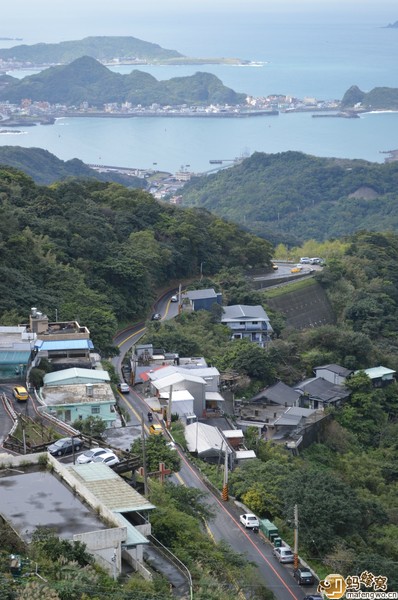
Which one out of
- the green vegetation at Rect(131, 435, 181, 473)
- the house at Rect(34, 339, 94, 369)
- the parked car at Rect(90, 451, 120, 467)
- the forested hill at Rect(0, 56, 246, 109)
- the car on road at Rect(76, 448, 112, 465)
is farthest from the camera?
the forested hill at Rect(0, 56, 246, 109)

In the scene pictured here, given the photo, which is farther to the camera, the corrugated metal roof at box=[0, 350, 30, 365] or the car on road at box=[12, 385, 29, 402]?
the corrugated metal roof at box=[0, 350, 30, 365]

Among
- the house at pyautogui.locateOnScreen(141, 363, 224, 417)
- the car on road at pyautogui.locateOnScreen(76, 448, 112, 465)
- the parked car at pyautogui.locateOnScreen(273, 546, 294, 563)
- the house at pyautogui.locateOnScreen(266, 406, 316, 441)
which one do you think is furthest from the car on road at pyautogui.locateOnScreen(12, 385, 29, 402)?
the house at pyautogui.locateOnScreen(266, 406, 316, 441)

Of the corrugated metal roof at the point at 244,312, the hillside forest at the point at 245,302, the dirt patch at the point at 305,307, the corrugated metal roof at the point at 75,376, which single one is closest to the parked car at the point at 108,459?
the hillside forest at the point at 245,302

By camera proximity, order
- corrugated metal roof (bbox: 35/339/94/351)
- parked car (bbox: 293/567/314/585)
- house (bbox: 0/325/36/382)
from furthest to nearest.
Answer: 1. corrugated metal roof (bbox: 35/339/94/351)
2. house (bbox: 0/325/36/382)
3. parked car (bbox: 293/567/314/585)

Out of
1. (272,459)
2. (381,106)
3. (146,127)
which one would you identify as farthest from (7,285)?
(381,106)

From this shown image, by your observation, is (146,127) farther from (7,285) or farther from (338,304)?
(7,285)

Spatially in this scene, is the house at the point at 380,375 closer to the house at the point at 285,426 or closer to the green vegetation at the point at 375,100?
the house at the point at 285,426

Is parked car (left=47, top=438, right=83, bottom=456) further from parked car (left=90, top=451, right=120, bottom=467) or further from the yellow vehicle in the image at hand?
the yellow vehicle
